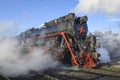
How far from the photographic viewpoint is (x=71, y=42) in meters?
15.9

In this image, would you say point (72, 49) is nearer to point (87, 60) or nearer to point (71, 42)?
point (71, 42)

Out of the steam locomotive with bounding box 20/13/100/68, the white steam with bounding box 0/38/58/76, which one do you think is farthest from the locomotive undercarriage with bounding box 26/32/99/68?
the white steam with bounding box 0/38/58/76

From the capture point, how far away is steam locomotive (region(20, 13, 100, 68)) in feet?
48.8

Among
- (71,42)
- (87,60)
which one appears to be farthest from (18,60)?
(87,60)

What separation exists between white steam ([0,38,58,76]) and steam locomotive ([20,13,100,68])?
26.1 inches

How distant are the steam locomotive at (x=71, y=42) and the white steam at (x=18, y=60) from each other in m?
0.66

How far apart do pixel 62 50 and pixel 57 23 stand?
9.00 ft

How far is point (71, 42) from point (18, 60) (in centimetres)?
415

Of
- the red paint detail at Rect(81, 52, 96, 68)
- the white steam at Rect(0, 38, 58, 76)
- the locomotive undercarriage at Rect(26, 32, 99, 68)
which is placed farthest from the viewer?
the locomotive undercarriage at Rect(26, 32, 99, 68)

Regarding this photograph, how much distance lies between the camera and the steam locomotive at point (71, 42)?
14.9m

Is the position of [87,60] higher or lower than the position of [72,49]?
lower

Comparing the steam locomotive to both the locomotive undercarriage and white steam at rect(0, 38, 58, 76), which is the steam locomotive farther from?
white steam at rect(0, 38, 58, 76)

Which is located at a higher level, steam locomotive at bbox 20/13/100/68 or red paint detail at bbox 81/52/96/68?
steam locomotive at bbox 20/13/100/68

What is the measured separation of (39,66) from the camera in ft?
47.8
